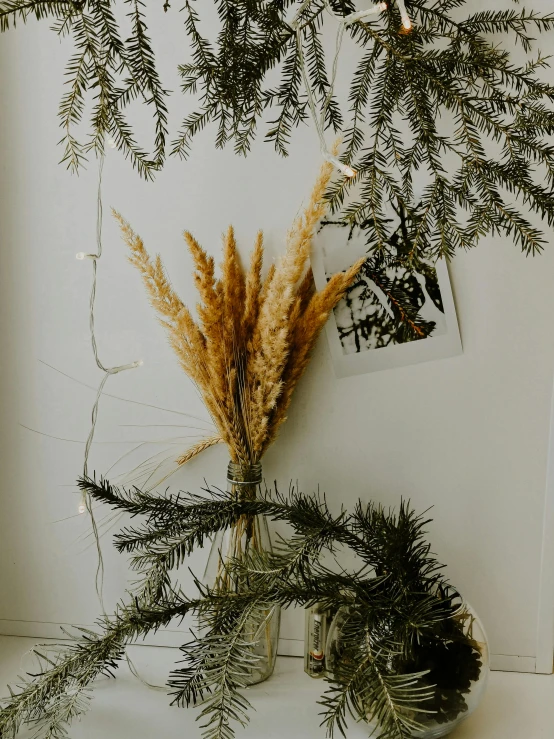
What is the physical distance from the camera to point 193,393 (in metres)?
1.18

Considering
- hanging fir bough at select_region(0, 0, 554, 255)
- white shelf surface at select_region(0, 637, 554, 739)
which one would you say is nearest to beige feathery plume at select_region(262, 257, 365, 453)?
hanging fir bough at select_region(0, 0, 554, 255)

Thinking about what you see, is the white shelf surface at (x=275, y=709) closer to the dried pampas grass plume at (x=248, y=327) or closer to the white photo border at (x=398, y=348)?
the dried pampas grass plume at (x=248, y=327)

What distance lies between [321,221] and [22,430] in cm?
66

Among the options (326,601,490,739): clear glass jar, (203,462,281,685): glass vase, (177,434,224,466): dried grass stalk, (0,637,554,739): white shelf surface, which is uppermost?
(177,434,224,466): dried grass stalk

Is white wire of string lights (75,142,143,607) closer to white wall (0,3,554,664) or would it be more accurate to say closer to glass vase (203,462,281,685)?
white wall (0,3,554,664)

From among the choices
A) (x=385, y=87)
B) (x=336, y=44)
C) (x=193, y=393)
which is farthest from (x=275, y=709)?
(x=336, y=44)

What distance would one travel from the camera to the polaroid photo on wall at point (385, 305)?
3.65 feet

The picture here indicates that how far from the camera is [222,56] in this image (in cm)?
76

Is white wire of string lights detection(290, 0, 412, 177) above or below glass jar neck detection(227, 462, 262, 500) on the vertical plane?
above

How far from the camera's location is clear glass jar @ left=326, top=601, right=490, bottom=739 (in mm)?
891

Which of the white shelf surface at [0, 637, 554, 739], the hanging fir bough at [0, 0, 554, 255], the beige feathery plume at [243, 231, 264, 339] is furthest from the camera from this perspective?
the beige feathery plume at [243, 231, 264, 339]

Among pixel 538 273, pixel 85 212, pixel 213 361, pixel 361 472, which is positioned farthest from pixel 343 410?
pixel 85 212

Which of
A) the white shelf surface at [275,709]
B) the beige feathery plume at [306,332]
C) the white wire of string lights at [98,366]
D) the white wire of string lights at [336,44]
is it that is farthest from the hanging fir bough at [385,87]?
the white shelf surface at [275,709]

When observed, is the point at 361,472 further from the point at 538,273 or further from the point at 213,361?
the point at 538,273
